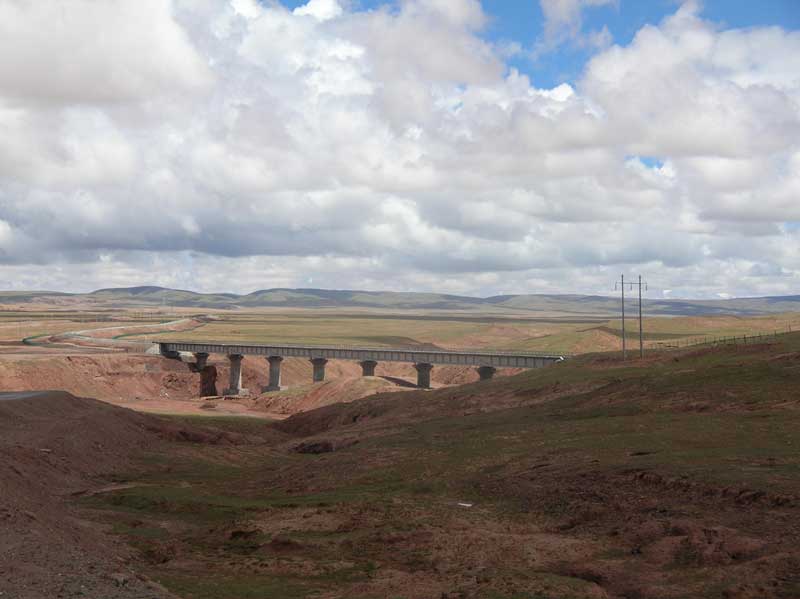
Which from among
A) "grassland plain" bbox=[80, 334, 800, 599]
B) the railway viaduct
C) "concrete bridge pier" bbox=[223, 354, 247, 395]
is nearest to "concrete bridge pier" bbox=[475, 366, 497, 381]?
the railway viaduct

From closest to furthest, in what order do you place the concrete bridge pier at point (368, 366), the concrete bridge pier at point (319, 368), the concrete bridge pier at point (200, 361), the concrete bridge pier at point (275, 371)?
1. the concrete bridge pier at point (368, 366)
2. the concrete bridge pier at point (319, 368)
3. the concrete bridge pier at point (275, 371)
4. the concrete bridge pier at point (200, 361)

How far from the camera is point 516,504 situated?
41469 mm

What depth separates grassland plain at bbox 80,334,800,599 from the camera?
96.5 feet

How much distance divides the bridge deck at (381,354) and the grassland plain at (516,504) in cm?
4714

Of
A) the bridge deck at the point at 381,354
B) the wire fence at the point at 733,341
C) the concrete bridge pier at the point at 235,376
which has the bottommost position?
the concrete bridge pier at the point at 235,376

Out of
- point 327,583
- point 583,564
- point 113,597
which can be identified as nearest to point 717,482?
point 583,564

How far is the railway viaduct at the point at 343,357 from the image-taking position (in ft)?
410

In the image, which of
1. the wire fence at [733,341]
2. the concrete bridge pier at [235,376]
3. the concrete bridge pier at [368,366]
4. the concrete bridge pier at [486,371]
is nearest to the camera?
the wire fence at [733,341]

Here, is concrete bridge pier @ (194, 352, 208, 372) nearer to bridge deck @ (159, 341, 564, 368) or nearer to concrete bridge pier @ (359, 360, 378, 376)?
bridge deck @ (159, 341, 564, 368)

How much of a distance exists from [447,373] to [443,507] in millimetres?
133846

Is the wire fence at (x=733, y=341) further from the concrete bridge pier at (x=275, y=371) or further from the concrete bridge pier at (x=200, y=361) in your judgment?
the concrete bridge pier at (x=200, y=361)

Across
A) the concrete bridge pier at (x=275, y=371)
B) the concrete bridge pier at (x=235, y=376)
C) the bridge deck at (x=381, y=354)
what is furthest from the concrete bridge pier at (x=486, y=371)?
the concrete bridge pier at (x=235, y=376)

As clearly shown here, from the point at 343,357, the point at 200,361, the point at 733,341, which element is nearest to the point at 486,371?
the point at 343,357

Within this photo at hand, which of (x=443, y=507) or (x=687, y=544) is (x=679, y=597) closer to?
(x=687, y=544)
